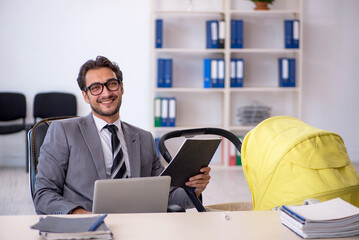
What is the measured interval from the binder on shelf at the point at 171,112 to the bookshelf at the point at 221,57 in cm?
22

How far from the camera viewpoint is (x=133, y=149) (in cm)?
239

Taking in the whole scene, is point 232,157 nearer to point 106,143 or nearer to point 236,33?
point 236,33

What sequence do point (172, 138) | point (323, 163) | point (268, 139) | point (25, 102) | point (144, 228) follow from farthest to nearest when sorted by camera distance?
point (25, 102)
point (172, 138)
point (268, 139)
point (323, 163)
point (144, 228)

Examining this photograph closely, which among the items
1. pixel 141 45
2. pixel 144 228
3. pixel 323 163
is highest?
pixel 141 45

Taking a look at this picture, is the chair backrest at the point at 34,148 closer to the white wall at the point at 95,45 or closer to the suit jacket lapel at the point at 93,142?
the suit jacket lapel at the point at 93,142

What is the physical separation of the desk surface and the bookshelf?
4.14m

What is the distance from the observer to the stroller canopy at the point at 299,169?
2000 millimetres

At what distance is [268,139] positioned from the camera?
2.26 meters

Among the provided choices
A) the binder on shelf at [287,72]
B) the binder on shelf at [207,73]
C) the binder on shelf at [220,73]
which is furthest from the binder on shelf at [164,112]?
the binder on shelf at [287,72]

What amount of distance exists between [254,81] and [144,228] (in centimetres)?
468

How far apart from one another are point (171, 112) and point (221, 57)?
0.98m

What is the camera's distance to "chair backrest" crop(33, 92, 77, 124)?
18.6 feet

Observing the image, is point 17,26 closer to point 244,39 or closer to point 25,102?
point 25,102

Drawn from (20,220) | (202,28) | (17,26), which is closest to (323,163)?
(20,220)
